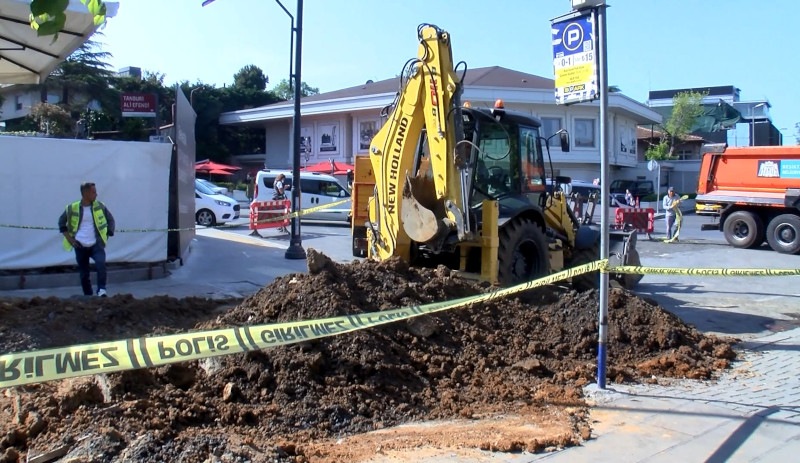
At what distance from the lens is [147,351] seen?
4.49 meters

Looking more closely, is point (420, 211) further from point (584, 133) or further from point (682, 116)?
point (682, 116)

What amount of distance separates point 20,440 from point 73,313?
3.23m

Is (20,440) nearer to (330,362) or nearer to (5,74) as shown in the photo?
(330,362)

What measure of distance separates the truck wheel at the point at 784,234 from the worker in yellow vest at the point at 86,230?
661 inches

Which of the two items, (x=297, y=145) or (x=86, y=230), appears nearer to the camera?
(x=86, y=230)

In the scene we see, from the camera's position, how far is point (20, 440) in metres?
4.40

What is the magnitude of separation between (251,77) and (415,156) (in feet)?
207

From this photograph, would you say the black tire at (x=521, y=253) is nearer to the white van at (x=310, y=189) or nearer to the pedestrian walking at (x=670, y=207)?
the pedestrian walking at (x=670, y=207)

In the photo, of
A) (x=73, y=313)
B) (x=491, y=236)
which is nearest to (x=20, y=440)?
(x=73, y=313)

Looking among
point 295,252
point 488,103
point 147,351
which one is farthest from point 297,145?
point 488,103

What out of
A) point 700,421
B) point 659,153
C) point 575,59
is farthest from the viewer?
point 659,153

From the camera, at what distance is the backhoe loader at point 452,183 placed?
8.80 meters

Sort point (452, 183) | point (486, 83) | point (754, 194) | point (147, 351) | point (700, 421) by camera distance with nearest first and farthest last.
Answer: point (147, 351)
point (700, 421)
point (452, 183)
point (754, 194)
point (486, 83)

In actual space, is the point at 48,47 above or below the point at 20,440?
above
